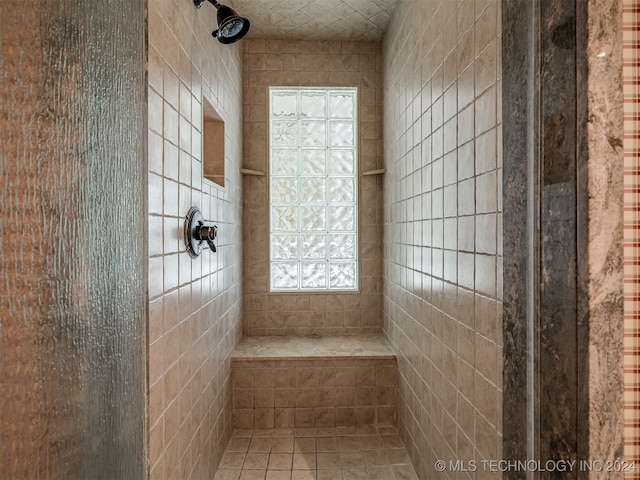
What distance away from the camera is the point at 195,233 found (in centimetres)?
154

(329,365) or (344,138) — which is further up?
(344,138)

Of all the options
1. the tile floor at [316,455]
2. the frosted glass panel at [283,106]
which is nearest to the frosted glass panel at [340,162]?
the frosted glass panel at [283,106]

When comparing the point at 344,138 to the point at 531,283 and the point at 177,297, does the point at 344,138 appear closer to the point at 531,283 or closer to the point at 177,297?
the point at 177,297

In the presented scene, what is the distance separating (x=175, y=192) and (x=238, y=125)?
154cm

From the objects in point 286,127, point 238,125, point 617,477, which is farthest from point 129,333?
point 286,127

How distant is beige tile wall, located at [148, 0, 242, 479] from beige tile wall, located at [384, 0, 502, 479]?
3.40 ft

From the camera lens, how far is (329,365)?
2488mm

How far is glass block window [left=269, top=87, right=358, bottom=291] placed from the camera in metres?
3.02

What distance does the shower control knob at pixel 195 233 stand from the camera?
1.48 m

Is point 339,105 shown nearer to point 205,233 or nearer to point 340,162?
point 340,162

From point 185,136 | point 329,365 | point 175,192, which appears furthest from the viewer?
point 329,365

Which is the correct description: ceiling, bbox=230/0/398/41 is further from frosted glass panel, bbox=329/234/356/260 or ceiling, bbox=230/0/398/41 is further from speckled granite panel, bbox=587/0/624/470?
speckled granite panel, bbox=587/0/624/470

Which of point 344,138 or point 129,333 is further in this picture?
point 344,138

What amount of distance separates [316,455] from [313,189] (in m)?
1.90
